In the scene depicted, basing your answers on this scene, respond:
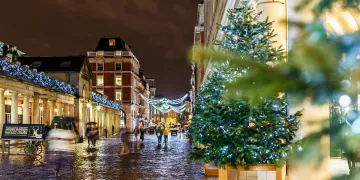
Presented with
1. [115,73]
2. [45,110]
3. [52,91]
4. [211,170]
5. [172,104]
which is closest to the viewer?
[211,170]

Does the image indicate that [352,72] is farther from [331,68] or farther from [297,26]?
[297,26]

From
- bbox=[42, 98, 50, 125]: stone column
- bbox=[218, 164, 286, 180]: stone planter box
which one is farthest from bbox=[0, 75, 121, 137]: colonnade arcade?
bbox=[218, 164, 286, 180]: stone planter box

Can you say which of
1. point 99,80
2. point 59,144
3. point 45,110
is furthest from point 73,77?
point 99,80

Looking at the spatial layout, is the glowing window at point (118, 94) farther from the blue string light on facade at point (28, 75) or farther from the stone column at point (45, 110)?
the stone column at point (45, 110)

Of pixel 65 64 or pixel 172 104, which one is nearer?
pixel 65 64

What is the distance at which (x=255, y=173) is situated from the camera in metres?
12.6

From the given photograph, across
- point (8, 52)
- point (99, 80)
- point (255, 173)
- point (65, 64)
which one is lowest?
point (255, 173)

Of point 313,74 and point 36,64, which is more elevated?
point 36,64

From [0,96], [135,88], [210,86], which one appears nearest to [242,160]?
[210,86]

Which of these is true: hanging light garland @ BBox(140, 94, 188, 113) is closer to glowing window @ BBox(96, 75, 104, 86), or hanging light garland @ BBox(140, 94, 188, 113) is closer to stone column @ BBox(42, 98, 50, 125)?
stone column @ BBox(42, 98, 50, 125)

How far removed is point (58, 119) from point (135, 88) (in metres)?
64.2

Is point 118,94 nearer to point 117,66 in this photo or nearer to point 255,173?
point 117,66

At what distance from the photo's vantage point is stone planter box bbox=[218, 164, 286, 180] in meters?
7.88

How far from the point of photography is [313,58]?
138 cm
